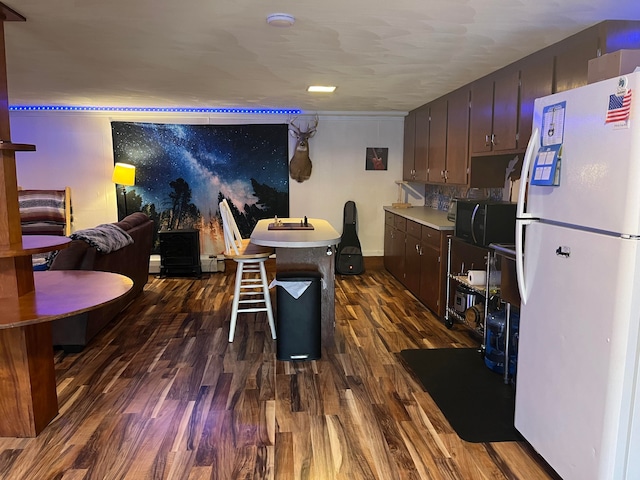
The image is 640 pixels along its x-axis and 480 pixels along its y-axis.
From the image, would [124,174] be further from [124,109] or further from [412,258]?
[412,258]

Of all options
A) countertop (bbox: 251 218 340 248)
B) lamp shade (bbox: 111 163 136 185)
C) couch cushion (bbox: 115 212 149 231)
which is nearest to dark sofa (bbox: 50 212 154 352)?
couch cushion (bbox: 115 212 149 231)

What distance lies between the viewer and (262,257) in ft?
11.9

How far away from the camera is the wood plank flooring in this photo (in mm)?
2119

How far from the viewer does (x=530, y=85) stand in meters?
3.07

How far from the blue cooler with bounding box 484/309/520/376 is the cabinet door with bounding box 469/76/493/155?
4.45ft

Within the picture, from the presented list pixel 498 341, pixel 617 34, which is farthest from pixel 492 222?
pixel 617 34

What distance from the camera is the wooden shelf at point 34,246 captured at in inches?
82.4

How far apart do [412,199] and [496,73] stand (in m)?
2.98

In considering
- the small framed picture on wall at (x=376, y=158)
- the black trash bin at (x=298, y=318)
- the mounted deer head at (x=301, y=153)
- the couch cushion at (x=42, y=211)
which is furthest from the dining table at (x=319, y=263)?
the couch cushion at (x=42, y=211)

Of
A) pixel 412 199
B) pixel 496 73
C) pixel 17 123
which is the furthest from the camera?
pixel 412 199

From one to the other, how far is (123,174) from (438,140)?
150 inches

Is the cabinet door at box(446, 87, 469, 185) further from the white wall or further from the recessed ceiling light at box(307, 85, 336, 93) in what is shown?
the white wall

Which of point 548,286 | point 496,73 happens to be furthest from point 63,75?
point 548,286

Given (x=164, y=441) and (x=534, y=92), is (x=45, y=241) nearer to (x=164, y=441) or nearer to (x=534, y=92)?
(x=164, y=441)
